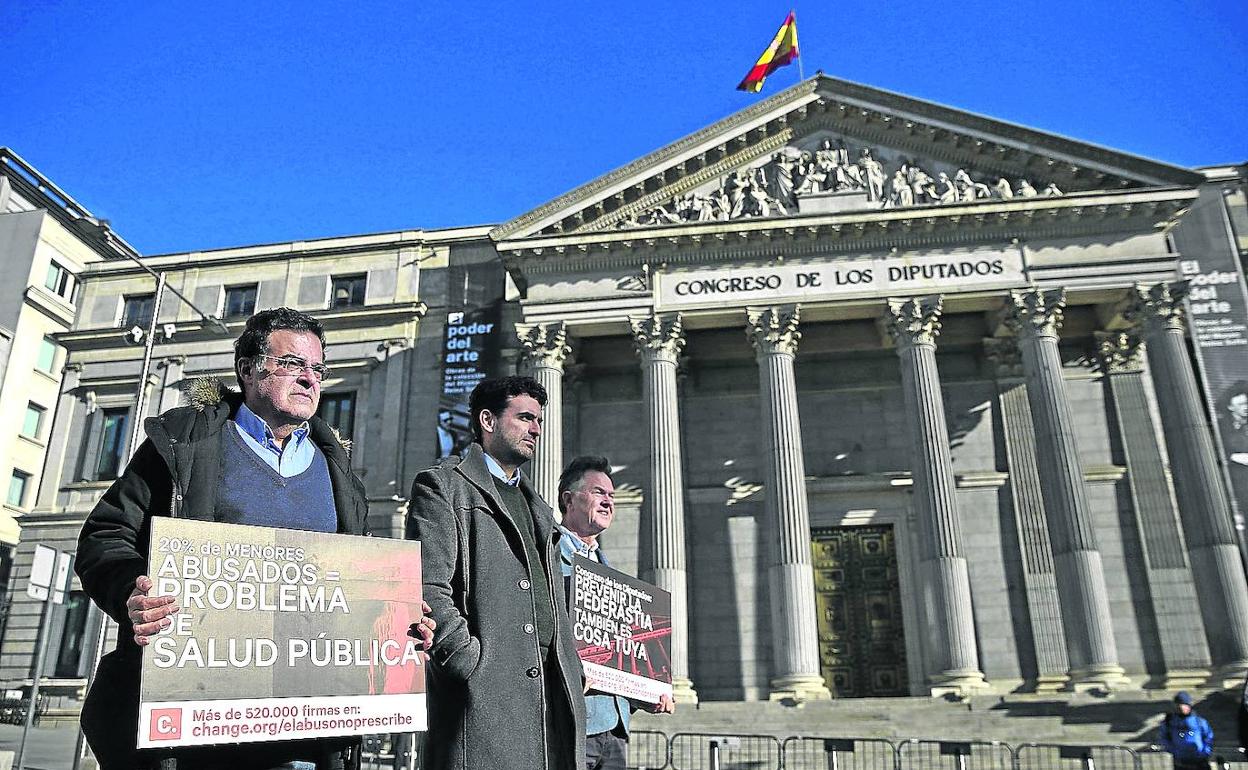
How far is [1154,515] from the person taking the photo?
26984 mm

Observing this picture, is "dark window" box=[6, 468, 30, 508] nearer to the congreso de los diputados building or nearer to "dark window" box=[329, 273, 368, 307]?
the congreso de los diputados building

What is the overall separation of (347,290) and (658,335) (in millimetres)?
14106

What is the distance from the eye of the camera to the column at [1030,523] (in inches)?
1018

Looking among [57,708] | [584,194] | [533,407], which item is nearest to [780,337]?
[584,194]

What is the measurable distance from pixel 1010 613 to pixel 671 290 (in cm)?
1380

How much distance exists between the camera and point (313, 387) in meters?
3.92

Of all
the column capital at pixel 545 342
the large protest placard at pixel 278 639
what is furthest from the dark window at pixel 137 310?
the large protest placard at pixel 278 639

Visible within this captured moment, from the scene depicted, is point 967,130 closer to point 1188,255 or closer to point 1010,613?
point 1188,255

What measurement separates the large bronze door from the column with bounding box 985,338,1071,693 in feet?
12.1

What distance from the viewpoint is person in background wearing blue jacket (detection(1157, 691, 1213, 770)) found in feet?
46.2

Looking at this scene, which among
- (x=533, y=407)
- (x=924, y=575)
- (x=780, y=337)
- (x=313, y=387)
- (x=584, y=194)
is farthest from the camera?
(x=584, y=194)

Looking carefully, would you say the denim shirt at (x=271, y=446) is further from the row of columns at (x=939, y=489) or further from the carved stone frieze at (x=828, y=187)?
the carved stone frieze at (x=828, y=187)

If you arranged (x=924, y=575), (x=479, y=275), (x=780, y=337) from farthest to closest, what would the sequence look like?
1. (x=479, y=275)
2. (x=780, y=337)
3. (x=924, y=575)

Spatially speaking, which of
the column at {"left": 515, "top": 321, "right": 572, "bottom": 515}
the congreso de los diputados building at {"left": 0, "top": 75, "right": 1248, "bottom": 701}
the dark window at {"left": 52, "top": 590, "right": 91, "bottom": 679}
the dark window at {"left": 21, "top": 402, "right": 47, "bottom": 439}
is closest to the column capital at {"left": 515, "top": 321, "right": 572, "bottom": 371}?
the column at {"left": 515, "top": 321, "right": 572, "bottom": 515}
